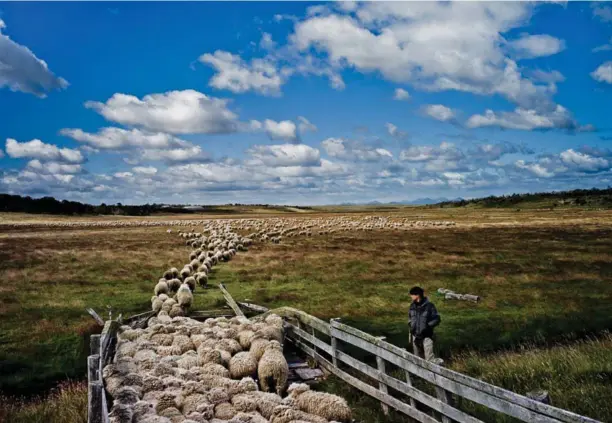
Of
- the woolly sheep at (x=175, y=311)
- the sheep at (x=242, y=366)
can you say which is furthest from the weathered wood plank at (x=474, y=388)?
the woolly sheep at (x=175, y=311)

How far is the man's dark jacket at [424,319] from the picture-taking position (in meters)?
11.2

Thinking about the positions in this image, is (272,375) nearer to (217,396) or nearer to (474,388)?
(217,396)

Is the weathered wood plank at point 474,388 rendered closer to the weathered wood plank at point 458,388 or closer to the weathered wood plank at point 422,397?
the weathered wood plank at point 458,388

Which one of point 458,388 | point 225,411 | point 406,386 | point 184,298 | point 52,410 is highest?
point 458,388

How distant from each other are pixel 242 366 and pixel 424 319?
4413 mm

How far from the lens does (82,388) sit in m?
11.0

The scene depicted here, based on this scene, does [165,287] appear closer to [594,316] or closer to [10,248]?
[594,316]

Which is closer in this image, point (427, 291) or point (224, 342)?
point (224, 342)

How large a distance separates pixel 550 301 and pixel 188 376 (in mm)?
17764

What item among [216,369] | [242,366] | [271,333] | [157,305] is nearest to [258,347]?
[242,366]

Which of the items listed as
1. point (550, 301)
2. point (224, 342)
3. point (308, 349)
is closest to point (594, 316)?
point (550, 301)

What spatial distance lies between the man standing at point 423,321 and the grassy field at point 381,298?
1.17 metres

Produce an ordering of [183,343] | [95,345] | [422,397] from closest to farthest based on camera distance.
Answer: [422,397] → [95,345] → [183,343]

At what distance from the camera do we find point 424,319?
11.2m
